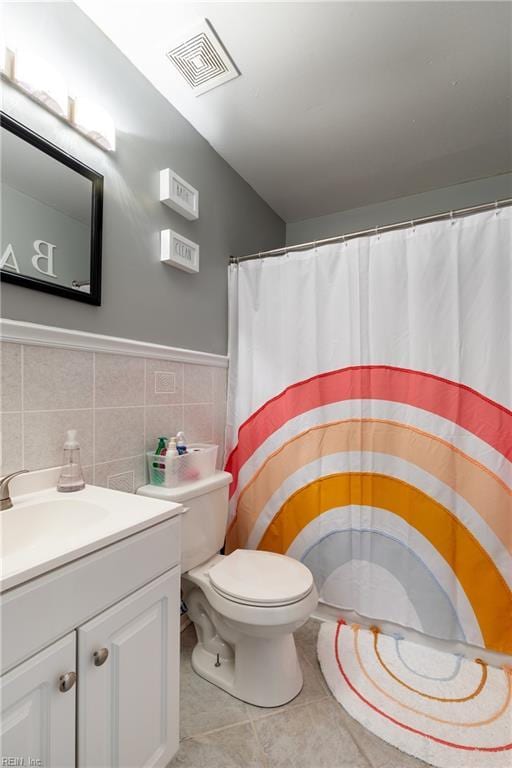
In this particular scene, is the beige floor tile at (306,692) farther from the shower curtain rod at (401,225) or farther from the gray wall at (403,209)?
the gray wall at (403,209)

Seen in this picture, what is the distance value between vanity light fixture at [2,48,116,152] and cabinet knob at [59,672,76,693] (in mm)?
1426

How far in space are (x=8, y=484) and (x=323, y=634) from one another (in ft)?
4.68

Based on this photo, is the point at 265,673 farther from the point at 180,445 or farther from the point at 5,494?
the point at 5,494

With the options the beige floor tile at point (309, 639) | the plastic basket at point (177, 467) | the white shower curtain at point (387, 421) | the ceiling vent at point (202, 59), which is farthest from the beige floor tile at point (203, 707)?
Answer: the ceiling vent at point (202, 59)

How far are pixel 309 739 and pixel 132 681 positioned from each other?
27.1 inches

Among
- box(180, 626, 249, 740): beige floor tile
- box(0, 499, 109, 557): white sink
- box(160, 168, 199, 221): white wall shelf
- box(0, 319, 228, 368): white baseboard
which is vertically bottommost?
box(180, 626, 249, 740): beige floor tile

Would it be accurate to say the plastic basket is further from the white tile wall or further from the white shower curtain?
the white shower curtain

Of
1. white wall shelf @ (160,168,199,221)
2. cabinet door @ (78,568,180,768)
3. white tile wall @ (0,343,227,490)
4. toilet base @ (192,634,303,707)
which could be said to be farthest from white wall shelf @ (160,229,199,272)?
toilet base @ (192,634,303,707)

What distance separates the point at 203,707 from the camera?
1.24 metres

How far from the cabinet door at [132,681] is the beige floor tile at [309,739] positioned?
330 mm

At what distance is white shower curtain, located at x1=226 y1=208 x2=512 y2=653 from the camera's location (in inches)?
55.8

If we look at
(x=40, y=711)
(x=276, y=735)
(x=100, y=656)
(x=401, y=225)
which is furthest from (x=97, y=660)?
(x=401, y=225)

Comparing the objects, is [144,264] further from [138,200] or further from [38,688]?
[38,688]

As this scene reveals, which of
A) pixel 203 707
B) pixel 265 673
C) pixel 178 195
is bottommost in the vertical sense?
pixel 203 707
